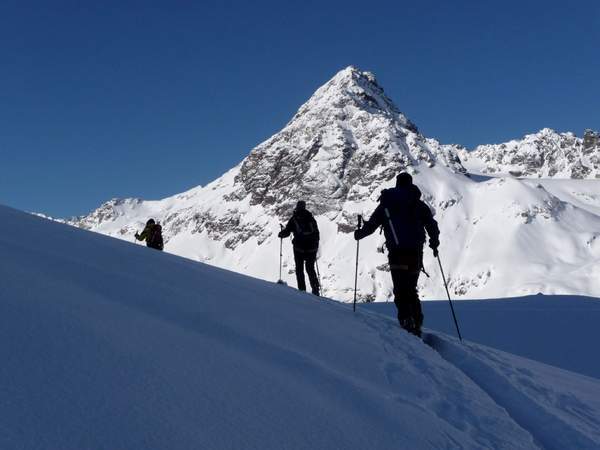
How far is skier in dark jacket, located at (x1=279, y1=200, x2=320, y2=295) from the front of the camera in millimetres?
12695

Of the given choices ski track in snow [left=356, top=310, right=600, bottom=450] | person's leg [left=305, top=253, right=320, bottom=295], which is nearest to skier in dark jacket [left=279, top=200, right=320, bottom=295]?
person's leg [left=305, top=253, right=320, bottom=295]

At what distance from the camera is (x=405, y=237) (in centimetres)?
786

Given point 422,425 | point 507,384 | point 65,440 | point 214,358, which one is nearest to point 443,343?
point 507,384

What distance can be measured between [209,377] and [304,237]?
385 inches

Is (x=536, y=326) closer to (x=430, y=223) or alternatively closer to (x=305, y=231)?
(x=430, y=223)

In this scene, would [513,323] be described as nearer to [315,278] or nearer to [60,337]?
[315,278]

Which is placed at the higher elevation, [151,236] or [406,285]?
[151,236]

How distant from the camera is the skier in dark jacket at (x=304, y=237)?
12695 mm

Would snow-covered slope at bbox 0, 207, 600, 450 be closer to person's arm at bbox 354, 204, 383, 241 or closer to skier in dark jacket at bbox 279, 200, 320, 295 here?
person's arm at bbox 354, 204, 383, 241

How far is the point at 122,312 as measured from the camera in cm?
377

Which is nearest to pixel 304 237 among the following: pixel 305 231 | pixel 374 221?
pixel 305 231

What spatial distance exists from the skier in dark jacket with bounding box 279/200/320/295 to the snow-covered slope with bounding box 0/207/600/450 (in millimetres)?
6387

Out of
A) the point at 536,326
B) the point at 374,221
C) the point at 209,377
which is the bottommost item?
the point at 209,377

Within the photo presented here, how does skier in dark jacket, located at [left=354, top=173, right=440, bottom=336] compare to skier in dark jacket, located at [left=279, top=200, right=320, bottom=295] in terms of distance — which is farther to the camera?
skier in dark jacket, located at [left=279, top=200, right=320, bottom=295]
